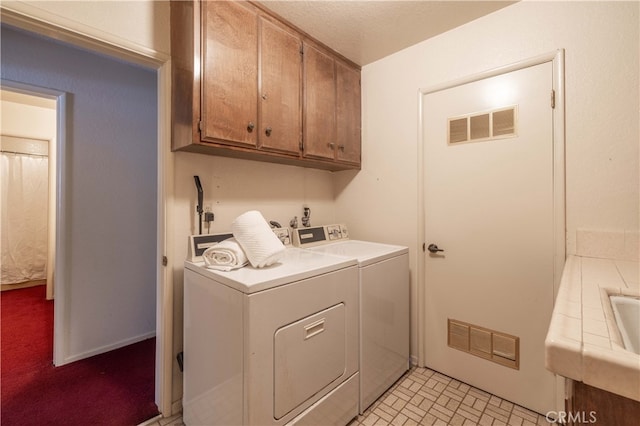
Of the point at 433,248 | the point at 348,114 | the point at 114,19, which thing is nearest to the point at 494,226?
the point at 433,248

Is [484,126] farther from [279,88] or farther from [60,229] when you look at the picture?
[60,229]

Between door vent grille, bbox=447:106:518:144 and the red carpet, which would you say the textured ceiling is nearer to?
door vent grille, bbox=447:106:518:144

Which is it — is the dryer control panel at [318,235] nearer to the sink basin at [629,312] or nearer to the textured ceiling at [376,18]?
the textured ceiling at [376,18]

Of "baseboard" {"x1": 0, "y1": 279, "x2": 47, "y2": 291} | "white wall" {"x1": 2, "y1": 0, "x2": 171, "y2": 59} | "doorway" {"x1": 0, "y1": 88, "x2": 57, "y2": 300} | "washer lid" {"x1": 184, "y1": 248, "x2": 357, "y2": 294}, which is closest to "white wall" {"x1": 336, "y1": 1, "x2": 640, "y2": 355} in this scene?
"washer lid" {"x1": 184, "y1": 248, "x2": 357, "y2": 294}

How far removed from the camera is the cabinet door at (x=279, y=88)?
1684 mm

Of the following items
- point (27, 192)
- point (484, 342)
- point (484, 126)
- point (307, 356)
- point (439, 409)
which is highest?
point (484, 126)

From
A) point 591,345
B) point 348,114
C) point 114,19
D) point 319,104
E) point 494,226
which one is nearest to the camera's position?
point 591,345

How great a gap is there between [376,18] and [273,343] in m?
2.00

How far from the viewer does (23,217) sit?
390cm

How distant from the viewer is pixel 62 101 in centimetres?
222

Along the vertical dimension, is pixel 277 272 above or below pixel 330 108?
below

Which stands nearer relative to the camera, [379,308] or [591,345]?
[591,345]

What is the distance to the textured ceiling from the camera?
1.70m

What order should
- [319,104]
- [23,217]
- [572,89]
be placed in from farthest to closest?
1. [23,217]
2. [319,104]
3. [572,89]
